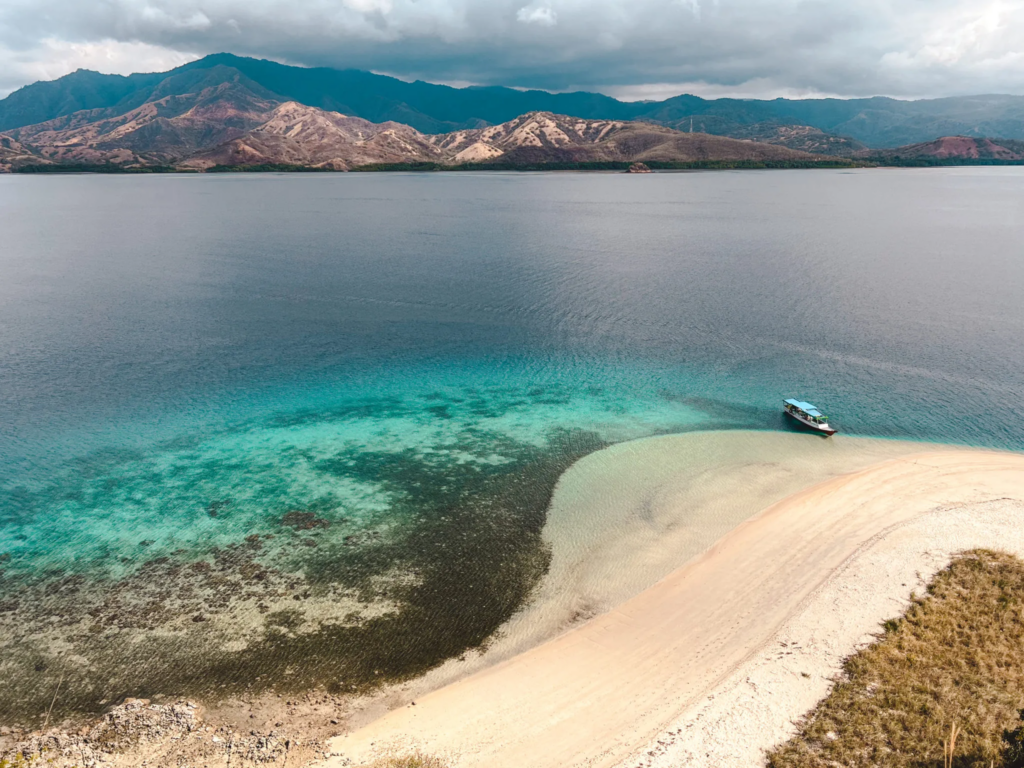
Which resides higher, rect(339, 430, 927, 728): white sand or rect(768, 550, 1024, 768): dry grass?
rect(768, 550, 1024, 768): dry grass

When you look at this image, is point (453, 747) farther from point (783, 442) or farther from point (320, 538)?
point (783, 442)

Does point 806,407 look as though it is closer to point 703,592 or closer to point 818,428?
point 818,428

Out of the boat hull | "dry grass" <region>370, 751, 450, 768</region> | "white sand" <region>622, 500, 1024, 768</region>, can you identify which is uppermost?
the boat hull

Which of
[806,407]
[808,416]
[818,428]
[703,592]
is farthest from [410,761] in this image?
[806,407]

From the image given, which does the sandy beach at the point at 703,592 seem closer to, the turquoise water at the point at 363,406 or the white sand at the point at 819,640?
the white sand at the point at 819,640

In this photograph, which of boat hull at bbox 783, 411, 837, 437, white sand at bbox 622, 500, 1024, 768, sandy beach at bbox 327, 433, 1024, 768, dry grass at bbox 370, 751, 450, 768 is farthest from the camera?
boat hull at bbox 783, 411, 837, 437

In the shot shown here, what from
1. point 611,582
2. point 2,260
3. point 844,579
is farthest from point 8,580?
point 2,260

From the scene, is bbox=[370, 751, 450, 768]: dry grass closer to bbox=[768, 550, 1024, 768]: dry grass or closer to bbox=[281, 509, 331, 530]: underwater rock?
bbox=[768, 550, 1024, 768]: dry grass

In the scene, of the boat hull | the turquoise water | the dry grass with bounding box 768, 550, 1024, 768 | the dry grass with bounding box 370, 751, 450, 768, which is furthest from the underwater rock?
the boat hull
